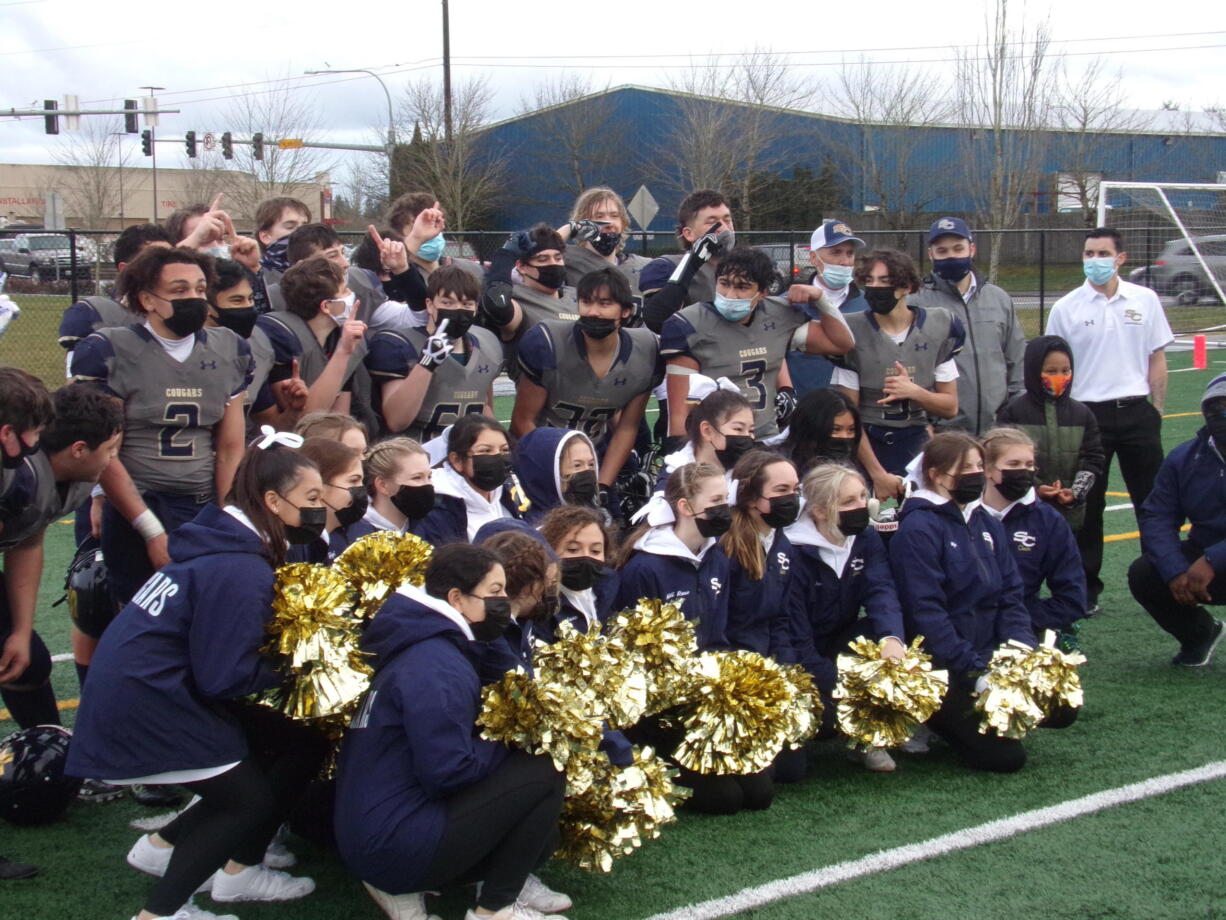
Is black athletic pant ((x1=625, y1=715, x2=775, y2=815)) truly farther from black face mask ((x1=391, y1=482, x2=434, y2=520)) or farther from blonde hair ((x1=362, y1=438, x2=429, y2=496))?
blonde hair ((x1=362, y1=438, x2=429, y2=496))

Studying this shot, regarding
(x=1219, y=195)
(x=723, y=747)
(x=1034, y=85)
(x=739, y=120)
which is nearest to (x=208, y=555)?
(x=723, y=747)

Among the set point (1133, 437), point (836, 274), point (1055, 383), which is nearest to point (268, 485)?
point (836, 274)

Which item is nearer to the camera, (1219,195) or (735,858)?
(735,858)

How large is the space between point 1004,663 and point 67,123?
31.9 meters

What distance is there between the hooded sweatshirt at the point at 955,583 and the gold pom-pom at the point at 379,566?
6.32ft

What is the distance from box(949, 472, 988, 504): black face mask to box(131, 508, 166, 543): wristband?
2962 mm

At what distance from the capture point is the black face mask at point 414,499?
4590mm

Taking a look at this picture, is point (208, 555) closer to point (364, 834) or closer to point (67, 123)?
point (364, 834)

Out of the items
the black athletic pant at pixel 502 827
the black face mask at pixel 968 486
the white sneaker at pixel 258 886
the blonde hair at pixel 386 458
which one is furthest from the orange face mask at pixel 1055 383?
the white sneaker at pixel 258 886

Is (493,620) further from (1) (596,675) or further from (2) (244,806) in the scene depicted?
(2) (244,806)

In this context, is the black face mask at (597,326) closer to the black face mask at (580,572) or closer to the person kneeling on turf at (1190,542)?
the black face mask at (580,572)

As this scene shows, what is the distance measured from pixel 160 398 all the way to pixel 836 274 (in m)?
3.20

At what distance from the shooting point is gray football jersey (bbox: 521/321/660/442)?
228 inches

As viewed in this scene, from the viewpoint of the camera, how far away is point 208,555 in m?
3.54
